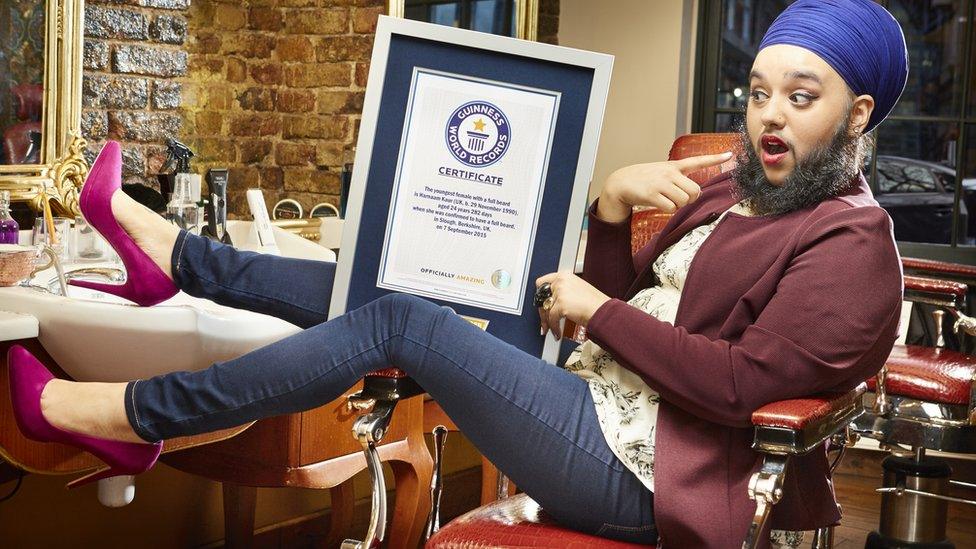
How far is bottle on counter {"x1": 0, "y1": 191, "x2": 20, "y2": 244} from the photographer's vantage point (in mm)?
2176

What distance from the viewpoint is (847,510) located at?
3693 mm

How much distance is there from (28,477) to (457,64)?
141 cm

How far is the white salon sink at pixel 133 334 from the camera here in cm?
171

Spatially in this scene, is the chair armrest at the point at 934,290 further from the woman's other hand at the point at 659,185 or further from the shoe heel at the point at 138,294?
the shoe heel at the point at 138,294

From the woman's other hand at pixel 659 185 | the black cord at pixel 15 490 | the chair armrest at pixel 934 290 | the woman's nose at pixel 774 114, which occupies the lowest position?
the black cord at pixel 15 490

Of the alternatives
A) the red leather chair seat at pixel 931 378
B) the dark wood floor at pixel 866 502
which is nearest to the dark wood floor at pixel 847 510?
the dark wood floor at pixel 866 502

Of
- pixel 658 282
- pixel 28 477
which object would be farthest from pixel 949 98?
pixel 28 477

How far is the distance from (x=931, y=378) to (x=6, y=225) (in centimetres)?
225

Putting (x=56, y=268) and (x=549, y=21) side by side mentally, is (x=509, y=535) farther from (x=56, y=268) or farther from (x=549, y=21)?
(x=549, y=21)

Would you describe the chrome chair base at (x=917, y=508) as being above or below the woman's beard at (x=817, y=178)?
below

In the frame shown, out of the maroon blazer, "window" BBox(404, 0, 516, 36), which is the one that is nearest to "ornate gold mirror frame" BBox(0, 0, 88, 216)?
"window" BBox(404, 0, 516, 36)

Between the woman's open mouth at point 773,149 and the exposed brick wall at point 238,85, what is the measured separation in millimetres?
1377

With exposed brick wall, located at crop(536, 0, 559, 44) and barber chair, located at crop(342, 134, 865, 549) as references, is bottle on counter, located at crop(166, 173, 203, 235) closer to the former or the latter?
barber chair, located at crop(342, 134, 865, 549)

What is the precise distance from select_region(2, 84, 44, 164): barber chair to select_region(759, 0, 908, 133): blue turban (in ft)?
4.79
